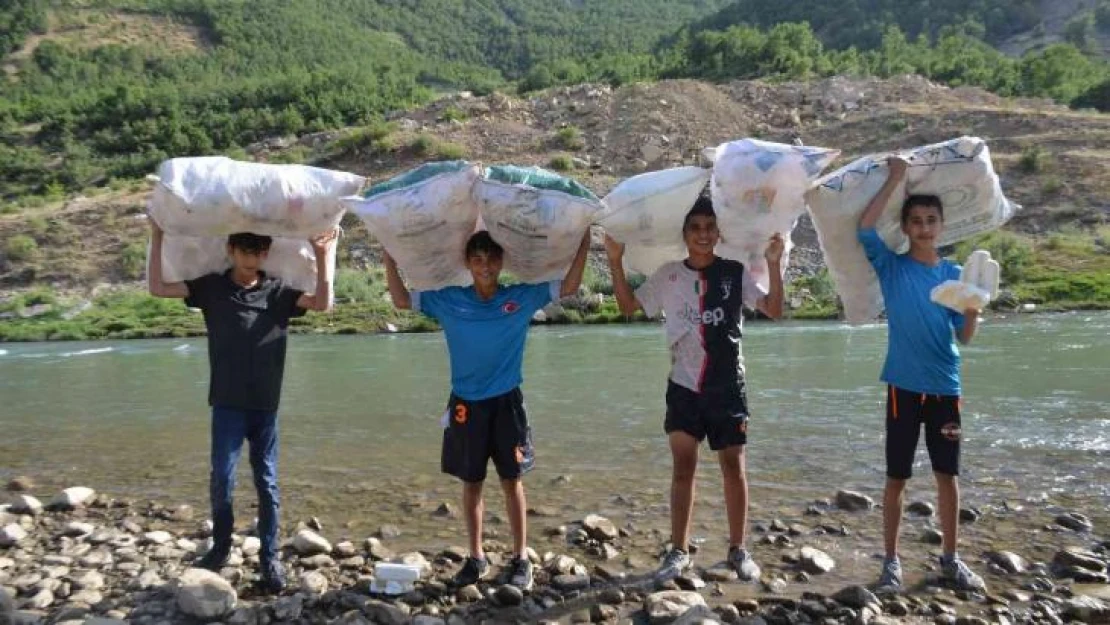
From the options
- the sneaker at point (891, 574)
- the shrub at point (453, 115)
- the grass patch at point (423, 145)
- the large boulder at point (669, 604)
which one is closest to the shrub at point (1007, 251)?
the grass patch at point (423, 145)

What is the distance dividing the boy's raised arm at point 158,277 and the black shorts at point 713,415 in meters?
2.24

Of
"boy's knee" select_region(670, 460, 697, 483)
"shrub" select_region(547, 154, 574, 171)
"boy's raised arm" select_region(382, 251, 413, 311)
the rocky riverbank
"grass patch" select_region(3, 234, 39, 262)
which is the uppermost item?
"shrub" select_region(547, 154, 574, 171)

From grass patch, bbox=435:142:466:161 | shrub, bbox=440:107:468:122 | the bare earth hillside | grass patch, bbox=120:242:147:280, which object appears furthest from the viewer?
shrub, bbox=440:107:468:122

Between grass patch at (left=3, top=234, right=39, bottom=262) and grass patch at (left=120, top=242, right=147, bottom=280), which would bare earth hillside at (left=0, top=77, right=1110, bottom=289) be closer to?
grass patch at (left=120, top=242, right=147, bottom=280)

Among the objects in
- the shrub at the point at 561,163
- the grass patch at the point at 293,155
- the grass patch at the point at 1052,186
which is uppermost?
the grass patch at the point at 293,155

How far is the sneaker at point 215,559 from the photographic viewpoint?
3979 mm

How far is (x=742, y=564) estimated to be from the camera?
155 inches

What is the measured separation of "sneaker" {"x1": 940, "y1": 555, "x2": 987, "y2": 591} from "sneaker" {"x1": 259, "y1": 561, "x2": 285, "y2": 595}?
2.82 metres

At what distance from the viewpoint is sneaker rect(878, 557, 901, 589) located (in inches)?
148

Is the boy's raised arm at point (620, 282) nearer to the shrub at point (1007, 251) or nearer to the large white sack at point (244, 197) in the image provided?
the large white sack at point (244, 197)

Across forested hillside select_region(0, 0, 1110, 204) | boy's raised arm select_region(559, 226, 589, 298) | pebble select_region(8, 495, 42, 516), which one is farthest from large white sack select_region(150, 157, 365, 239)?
forested hillside select_region(0, 0, 1110, 204)

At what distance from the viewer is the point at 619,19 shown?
120m

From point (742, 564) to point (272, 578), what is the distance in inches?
79.5

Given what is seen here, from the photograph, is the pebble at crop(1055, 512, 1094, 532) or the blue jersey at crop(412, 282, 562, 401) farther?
the pebble at crop(1055, 512, 1094, 532)
